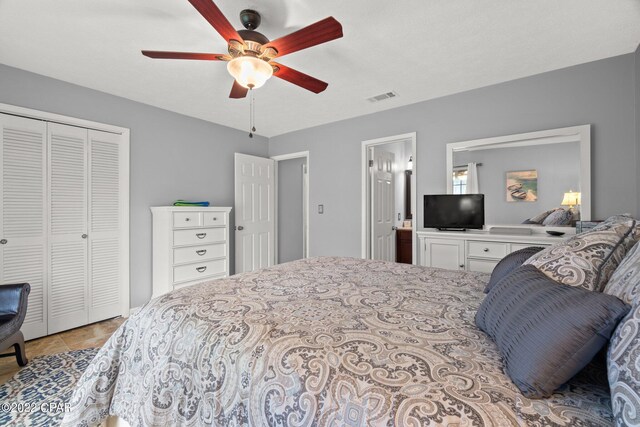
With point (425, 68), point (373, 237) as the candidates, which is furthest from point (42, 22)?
point (373, 237)

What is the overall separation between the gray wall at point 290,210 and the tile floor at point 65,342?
278 cm

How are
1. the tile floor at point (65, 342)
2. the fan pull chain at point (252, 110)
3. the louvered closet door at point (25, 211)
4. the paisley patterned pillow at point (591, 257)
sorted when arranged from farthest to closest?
1. the fan pull chain at point (252, 110)
2. the louvered closet door at point (25, 211)
3. the tile floor at point (65, 342)
4. the paisley patterned pillow at point (591, 257)

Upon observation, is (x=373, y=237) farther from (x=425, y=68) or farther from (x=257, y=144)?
(x=257, y=144)

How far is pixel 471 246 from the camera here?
2791 millimetres

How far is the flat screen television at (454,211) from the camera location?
3014 mm

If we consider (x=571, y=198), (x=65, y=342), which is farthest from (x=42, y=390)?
(x=571, y=198)

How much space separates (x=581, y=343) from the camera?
642mm

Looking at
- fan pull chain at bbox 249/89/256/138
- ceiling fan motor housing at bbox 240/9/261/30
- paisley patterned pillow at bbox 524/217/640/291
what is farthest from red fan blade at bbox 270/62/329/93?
paisley patterned pillow at bbox 524/217/640/291

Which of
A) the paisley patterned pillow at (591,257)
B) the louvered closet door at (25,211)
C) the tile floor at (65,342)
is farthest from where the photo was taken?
the louvered closet door at (25,211)

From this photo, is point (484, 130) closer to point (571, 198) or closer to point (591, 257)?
point (571, 198)

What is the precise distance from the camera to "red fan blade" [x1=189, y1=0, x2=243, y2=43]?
4.51 feet

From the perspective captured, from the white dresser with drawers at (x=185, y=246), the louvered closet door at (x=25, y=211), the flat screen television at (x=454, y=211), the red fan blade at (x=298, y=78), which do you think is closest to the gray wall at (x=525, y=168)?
the flat screen television at (x=454, y=211)

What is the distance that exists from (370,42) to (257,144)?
9.75ft

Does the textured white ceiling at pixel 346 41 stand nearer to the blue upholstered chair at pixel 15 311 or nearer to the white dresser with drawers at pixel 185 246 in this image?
the white dresser with drawers at pixel 185 246
